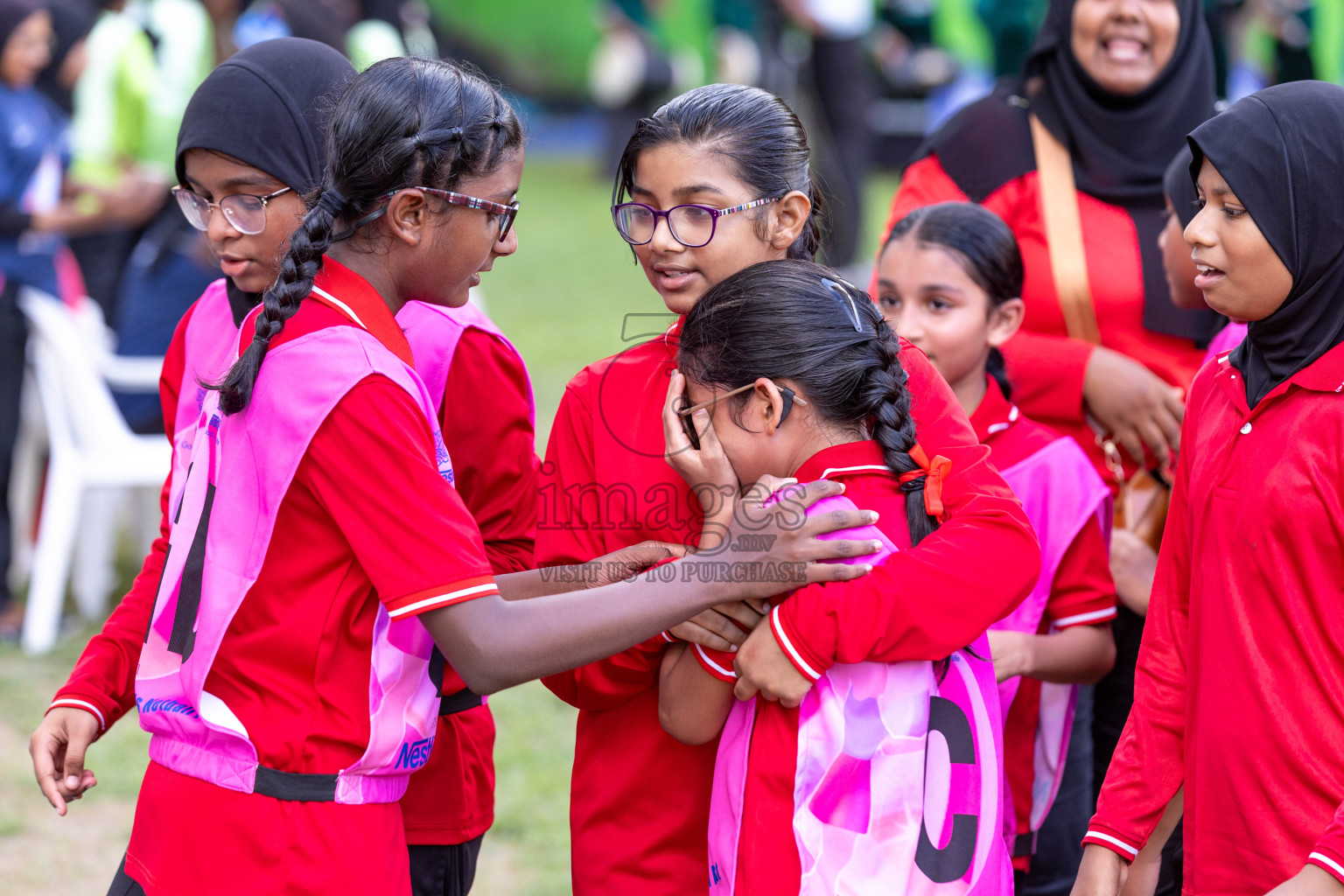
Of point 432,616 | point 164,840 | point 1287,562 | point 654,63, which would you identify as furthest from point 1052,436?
point 654,63

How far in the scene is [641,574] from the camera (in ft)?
5.58

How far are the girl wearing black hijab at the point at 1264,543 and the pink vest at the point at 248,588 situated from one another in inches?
39.0

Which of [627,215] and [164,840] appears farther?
[627,215]

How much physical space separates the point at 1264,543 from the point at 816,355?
2.09 feet

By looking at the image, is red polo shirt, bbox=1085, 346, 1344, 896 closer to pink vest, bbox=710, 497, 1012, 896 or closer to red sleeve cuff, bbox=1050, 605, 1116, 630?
pink vest, bbox=710, 497, 1012, 896

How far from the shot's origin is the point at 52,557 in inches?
192

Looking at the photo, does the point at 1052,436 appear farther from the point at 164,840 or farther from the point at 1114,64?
the point at 164,840

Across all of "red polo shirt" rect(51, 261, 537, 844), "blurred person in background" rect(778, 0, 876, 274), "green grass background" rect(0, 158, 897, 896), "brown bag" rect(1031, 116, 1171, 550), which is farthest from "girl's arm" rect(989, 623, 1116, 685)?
"blurred person in background" rect(778, 0, 876, 274)

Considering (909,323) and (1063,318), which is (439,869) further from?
(1063,318)

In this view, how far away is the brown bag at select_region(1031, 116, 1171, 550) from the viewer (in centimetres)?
256

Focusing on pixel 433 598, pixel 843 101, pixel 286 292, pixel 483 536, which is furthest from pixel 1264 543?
pixel 843 101

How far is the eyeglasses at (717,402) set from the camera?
181 cm

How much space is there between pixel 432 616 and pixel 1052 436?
A: 4.32 ft

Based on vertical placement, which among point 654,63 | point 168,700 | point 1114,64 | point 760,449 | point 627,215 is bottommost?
point 654,63
